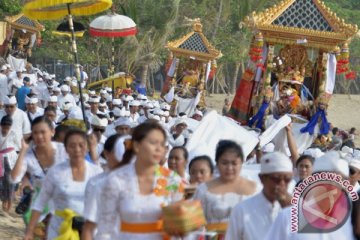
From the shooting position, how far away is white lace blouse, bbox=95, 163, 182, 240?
16.7ft

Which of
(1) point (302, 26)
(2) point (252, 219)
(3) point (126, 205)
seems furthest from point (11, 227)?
(1) point (302, 26)

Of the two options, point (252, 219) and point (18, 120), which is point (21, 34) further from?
point (252, 219)

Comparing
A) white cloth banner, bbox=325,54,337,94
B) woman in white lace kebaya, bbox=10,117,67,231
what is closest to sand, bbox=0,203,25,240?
woman in white lace kebaya, bbox=10,117,67,231

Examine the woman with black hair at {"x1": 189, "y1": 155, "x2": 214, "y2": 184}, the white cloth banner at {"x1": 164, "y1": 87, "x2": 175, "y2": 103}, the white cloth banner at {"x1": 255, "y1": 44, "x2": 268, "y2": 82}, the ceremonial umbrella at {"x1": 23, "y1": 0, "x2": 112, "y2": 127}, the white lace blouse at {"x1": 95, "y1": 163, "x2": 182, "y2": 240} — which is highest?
the ceremonial umbrella at {"x1": 23, "y1": 0, "x2": 112, "y2": 127}

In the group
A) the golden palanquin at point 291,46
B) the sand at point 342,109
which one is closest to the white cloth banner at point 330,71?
the golden palanquin at point 291,46

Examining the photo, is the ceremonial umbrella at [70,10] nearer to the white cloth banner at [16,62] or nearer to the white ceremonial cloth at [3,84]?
the white ceremonial cloth at [3,84]

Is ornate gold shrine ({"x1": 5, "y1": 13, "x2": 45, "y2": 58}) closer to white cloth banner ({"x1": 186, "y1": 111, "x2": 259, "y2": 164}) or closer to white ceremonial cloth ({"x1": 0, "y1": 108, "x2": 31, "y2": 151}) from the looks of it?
white ceremonial cloth ({"x1": 0, "y1": 108, "x2": 31, "y2": 151})

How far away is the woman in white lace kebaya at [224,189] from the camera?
18.7 ft

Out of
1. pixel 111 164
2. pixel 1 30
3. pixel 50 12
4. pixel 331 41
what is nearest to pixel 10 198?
pixel 50 12

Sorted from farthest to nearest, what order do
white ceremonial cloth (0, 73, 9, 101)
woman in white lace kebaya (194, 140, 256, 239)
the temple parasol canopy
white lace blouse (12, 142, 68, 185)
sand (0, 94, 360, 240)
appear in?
sand (0, 94, 360, 240), the temple parasol canopy, white ceremonial cloth (0, 73, 9, 101), white lace blouse (12, 142, 68, 185), woman in white lace kebaya (194, 140, 256, 239)

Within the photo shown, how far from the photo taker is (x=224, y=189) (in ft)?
18.9

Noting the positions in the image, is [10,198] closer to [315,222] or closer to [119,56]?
[315,222]

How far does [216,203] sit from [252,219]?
84 cm

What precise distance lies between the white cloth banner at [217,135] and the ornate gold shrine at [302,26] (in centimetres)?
581
